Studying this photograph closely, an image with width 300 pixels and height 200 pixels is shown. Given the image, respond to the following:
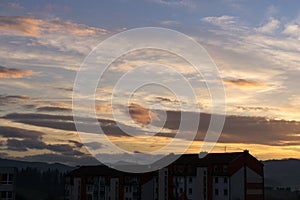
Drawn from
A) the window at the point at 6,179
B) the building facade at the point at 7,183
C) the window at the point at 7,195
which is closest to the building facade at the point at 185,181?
the building facade at the point at 7,183

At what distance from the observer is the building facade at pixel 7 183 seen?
219 ft

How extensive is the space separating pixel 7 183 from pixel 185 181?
130ft

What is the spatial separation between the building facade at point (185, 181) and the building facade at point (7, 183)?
37458 millimetres

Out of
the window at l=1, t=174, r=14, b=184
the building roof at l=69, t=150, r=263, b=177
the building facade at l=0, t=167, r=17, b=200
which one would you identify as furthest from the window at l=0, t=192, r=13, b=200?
the building roof at l=69, t=150, r=263, b=177

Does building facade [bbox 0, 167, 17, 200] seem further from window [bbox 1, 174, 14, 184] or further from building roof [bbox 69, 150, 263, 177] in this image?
building roof [bbox 69, 150, 263, 177]

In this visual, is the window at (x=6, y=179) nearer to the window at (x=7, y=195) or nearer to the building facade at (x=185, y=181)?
the window at (x=7, y=195)

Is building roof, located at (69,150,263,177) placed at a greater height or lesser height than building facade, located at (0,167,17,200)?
greater

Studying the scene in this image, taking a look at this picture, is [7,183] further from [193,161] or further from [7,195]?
[193,161]

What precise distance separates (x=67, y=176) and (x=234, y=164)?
45.9 metres

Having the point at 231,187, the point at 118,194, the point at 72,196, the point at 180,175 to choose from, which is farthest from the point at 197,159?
the point at 72,196

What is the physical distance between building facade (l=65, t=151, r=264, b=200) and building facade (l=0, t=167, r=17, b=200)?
37.5 metres

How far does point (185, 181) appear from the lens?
3829 inches

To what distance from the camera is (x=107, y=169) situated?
377ft

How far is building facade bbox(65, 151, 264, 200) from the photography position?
91.1 meters
